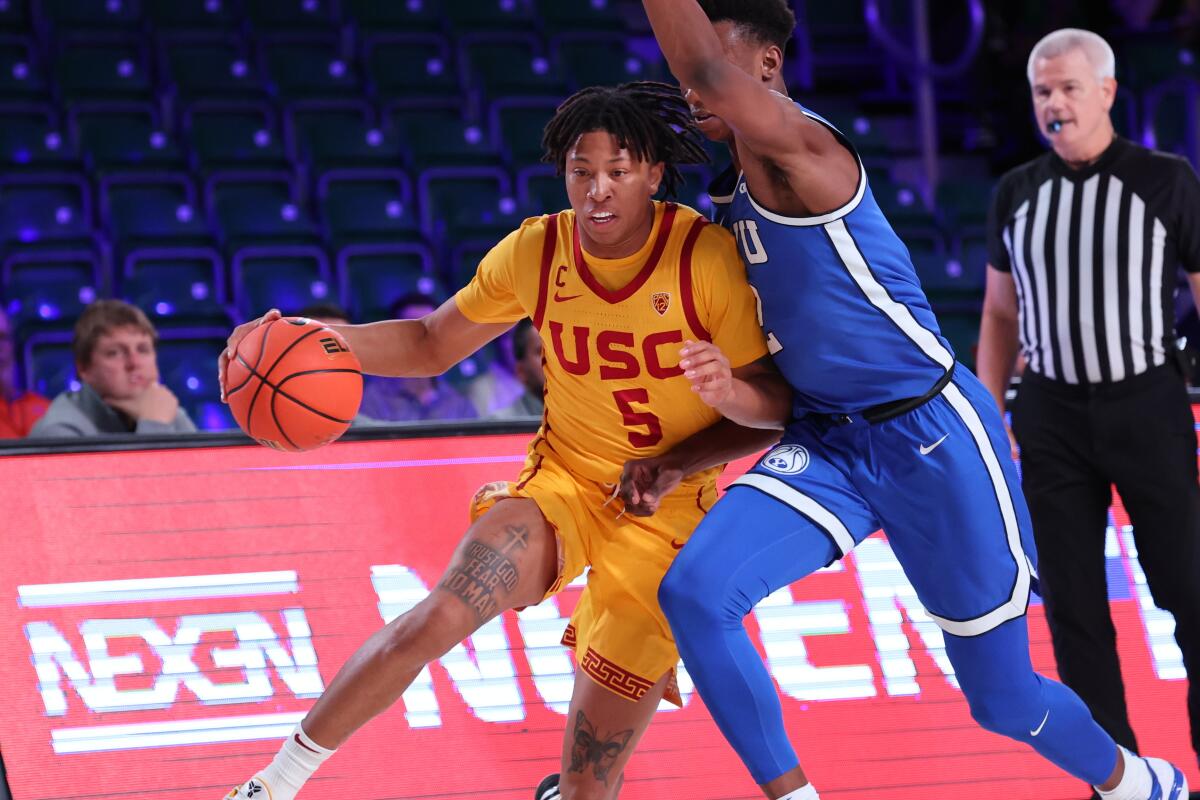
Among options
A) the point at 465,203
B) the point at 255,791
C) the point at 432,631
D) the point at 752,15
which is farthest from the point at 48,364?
the point at 752,15

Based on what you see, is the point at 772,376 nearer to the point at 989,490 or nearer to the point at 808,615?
the point at 989,490

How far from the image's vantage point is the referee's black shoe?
3826 millimetres

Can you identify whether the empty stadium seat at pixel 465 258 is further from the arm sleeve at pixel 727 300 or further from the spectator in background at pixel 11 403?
the arm sleeve at pixel 727 300

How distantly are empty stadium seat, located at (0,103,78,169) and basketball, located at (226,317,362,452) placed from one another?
5350 mm

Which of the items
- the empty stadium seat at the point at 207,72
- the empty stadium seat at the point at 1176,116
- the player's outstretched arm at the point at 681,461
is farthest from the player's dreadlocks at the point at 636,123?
the empty stadium seat at the point at 1176,116

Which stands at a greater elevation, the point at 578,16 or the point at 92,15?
the point at 92,15

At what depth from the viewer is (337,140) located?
8.68 m

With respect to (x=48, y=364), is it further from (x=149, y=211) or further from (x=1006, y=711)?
(x=1006, y=711)

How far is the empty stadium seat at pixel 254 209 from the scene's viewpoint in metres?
7.96

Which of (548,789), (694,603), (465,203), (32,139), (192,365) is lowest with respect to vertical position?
(548,789)

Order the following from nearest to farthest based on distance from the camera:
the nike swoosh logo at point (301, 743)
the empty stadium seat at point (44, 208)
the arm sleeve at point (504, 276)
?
the nike swoosh logo at point (301, 743), the arm sleeve at point (504, 276), the empty stadium seat at point (44, 208)

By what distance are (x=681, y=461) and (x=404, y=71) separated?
6735 millimetres

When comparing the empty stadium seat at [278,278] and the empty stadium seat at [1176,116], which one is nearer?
the empty stadium seat at [278,278]

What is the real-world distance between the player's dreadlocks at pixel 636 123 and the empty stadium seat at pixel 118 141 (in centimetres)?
528
